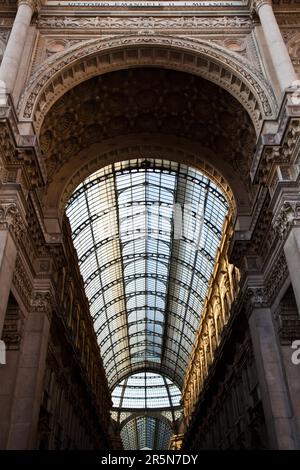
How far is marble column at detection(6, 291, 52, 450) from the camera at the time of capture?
16.1m

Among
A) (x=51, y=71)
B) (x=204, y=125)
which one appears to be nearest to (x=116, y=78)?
(x=51, y=71)

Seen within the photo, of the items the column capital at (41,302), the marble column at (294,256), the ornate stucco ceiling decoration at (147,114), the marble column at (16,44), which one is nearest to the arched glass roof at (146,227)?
the ornate stucco ceiling decoration at (147,114)

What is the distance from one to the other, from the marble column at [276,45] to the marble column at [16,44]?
10514mm

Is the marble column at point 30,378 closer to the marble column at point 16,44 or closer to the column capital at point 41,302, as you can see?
the column capital at point 41,302

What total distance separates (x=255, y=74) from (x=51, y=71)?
8924 millimetres

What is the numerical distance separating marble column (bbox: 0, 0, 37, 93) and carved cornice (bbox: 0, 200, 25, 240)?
4.51 metres

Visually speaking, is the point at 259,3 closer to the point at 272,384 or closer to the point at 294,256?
the point at 294,256

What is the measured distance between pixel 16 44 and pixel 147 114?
25.3 ft

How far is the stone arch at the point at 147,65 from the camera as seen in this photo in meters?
18.9

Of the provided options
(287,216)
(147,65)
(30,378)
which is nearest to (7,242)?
(30,378)

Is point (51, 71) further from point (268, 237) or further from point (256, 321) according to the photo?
point (256, 321)

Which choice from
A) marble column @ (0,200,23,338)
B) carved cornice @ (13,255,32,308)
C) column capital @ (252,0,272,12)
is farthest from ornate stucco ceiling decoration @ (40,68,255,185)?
marble column @ (0,200,23,338)

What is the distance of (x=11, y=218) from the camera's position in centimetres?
1470

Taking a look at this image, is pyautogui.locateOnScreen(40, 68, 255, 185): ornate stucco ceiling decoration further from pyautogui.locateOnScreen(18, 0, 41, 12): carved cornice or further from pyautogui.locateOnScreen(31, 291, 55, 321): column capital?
pyautogui.locateOnScreen(31, 291, 55, 321): column capital
